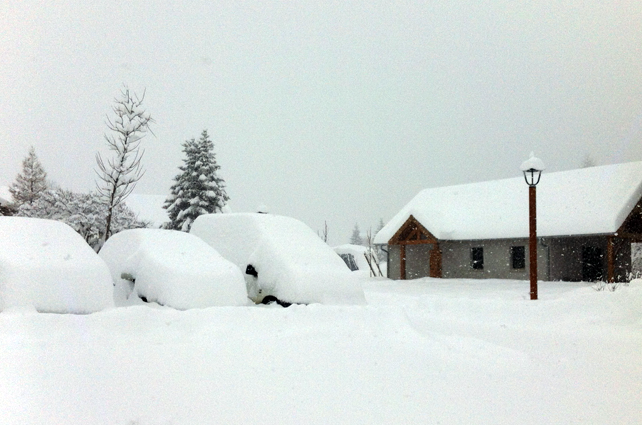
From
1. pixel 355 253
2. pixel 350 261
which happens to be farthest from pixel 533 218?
pixel 355 253

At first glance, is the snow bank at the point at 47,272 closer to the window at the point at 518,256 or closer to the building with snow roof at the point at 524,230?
the building with snow roof at the point at 524,230

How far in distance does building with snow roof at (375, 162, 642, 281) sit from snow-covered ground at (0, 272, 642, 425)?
14.6m

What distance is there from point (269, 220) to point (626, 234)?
17.7 meters

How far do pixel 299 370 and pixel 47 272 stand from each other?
378 centimetres

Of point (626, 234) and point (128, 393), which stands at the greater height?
point (626, 234)

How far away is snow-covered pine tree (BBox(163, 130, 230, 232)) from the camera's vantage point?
3009cm

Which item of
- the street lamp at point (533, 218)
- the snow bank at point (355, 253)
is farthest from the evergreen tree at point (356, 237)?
the street lamp at point (533, 218)

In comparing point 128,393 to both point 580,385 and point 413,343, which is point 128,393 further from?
point 580,385

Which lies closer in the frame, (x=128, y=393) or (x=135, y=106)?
(x=128, y=393)

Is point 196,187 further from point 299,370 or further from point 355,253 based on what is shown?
point 299,370

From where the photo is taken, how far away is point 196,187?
30.6 meters

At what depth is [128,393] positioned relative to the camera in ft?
13.6

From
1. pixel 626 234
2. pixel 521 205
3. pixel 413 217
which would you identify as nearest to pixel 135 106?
pixel 413 217

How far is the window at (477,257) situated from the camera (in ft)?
80.9
